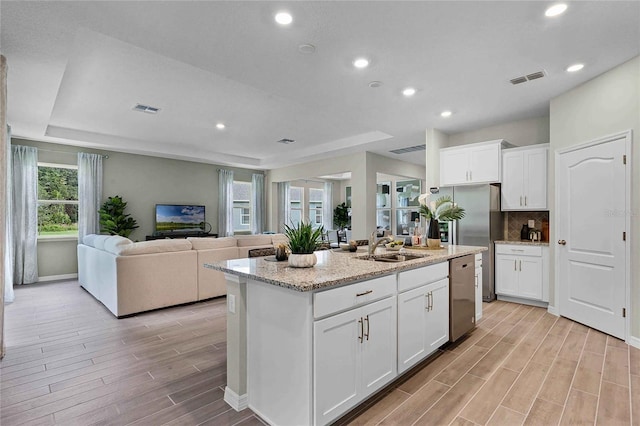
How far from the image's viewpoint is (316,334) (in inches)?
65.4

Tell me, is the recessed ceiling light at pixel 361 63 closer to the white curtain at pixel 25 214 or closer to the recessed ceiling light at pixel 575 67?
the recessed ceiling light at pixel 575 67

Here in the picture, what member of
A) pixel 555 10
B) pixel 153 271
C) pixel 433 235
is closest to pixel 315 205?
pixel 153 271

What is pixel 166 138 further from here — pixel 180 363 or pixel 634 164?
pixel 634 164

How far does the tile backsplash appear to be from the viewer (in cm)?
474

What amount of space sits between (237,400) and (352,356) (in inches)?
A: 33.1

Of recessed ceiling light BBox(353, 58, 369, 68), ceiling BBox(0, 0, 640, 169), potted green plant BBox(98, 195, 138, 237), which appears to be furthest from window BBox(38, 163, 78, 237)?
recessed ceiling light BBox(353, 58, 369, 68)

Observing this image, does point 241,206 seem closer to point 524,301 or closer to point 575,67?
point 524,301

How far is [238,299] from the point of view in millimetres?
2072

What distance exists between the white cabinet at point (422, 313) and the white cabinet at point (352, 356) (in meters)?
0.13

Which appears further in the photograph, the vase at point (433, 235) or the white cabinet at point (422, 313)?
the vase at point (433, 235)

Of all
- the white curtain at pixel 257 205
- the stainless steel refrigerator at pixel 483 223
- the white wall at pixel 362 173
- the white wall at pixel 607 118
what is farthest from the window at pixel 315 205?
the white wall at pixel 607 118

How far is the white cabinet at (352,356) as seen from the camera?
1694 mm

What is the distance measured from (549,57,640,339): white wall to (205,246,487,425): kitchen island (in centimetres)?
237

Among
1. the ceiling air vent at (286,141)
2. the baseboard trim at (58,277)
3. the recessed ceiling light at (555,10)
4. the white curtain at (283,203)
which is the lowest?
the baseboard trim at (58,277)
